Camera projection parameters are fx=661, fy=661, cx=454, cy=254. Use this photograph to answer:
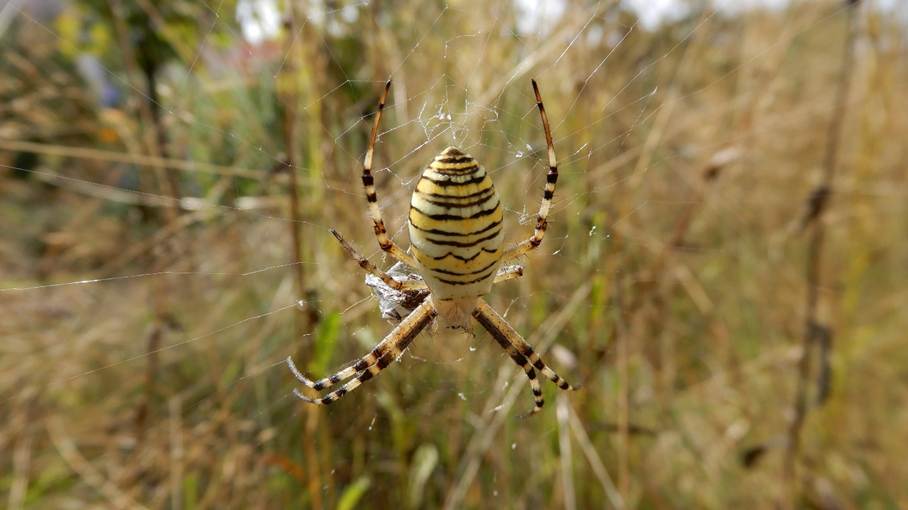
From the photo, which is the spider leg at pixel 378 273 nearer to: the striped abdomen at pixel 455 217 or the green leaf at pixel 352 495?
the striped abdomen at pixel 455 217

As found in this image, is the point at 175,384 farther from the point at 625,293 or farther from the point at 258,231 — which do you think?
the point at 625,293

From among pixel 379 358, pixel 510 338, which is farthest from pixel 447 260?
pixel 510 338

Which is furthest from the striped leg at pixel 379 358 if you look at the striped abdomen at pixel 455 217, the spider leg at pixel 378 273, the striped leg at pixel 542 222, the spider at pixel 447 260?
the striped abdomen at pixel 455 217

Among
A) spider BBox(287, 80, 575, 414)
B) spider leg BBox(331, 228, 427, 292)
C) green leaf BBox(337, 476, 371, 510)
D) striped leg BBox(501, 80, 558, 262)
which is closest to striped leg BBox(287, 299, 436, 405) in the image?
spider BBox(287, 80, 575, 414)

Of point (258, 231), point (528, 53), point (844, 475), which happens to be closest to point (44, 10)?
point (258, 231)

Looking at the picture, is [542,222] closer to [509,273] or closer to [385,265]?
[509,273]

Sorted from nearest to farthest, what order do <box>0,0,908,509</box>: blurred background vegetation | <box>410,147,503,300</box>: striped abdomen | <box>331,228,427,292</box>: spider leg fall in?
<box>410,147,503,300</box>: striped abdomen < <box>331,228,427,292</box>: spider leg < <box>0,0,908,509</box>: blurred background vegetation

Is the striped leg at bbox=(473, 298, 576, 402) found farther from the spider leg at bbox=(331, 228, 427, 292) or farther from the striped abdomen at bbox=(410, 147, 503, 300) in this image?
the striped abdomen at bbox=(410, 147, 503, 300)
